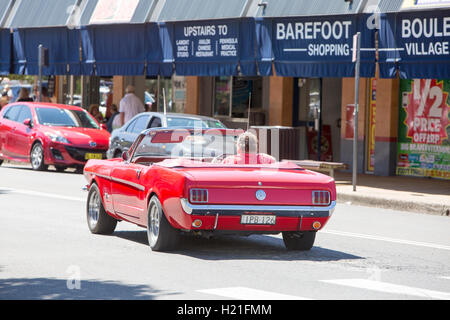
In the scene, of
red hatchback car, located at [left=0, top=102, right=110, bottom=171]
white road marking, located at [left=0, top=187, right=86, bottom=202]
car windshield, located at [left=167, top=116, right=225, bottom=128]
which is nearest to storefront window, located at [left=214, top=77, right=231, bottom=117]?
red hatchback car, located at [left=0, top=102, right=110, bottom=171]

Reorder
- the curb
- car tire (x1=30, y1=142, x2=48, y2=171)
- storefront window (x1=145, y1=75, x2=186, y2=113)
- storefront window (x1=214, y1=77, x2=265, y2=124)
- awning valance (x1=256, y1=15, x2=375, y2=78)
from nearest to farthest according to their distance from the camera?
the curb < awning valance (x1=256, y1=15, x2=375, y2=78) < car tire (x1=30, y1=142, x2=48, y2=171) < storefront window (x1=214, y1=77, x2=265, y2=124) < storefront window (x1=145, y1=75, x2=186, y2=113)

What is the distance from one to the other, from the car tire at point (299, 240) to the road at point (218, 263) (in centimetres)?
15

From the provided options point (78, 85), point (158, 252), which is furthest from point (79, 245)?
point (78, 85)

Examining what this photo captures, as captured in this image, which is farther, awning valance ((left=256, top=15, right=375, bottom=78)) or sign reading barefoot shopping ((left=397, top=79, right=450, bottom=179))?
sign reading barefoot shopping ((left=397, top=79, right=450, bottom=179))

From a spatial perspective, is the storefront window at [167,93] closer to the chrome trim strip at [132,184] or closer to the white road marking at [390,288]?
the chrome trim strip at [132,184]

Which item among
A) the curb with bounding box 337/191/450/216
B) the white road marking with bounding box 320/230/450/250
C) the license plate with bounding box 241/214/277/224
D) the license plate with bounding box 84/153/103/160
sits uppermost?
the license plate with bounding box 241/214/277/224

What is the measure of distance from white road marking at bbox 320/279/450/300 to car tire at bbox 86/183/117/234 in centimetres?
403

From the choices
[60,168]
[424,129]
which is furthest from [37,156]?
[424,129]

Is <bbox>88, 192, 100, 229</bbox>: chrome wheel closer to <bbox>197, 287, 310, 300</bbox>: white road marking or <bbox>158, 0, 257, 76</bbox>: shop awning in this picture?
<bbox>197, 287, 310, 300</bbox>: white road marking

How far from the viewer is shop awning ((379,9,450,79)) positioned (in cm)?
1859

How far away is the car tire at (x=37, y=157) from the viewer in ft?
75.7

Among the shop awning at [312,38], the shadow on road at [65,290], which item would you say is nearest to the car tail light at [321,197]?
the shadow on road at [65,290]
